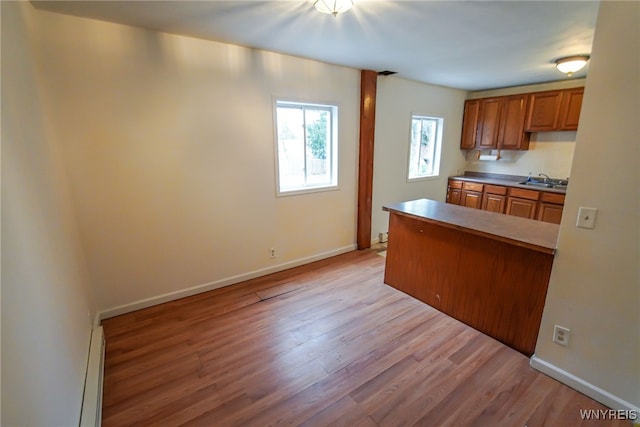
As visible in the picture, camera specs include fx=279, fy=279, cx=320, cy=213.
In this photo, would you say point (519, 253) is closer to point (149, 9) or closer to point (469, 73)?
point (469, 73)

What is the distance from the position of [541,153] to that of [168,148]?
5.39 metres

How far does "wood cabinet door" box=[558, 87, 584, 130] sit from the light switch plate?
329 centimetres

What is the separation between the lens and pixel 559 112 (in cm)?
405

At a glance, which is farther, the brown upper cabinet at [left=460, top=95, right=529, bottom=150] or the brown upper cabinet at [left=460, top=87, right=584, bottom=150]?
the brown upper cabinet at [left=460, top=95, right=529, bottom=150]

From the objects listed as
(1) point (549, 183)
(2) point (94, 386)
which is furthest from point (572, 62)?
(2) point (94, 386)

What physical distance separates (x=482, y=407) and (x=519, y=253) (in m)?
1.05

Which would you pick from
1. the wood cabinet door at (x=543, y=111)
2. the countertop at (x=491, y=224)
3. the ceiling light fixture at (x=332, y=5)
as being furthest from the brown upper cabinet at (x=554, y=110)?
the ceiling light fixture at (x=332, y=5)

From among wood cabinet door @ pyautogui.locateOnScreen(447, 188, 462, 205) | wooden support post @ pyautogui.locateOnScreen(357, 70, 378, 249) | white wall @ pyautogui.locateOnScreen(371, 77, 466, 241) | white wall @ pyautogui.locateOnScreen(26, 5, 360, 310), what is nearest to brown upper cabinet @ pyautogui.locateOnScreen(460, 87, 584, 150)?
white wall @ pyautogui.locateOnScreen(371, 77, 466, 241)

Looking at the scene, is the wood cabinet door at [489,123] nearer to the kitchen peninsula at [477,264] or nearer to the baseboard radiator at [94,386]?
the kitchen peninsula at [477,264]

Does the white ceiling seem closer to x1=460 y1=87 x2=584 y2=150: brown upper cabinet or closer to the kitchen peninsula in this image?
x1=460 y1=87 x2=584 y2=150: brown upper cabinet

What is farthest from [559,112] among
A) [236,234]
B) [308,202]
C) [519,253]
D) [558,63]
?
[236,234]

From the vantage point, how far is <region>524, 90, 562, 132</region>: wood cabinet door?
161 inches

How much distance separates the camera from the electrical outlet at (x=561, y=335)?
5.81 feet

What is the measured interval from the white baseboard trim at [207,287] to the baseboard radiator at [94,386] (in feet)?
1.46
